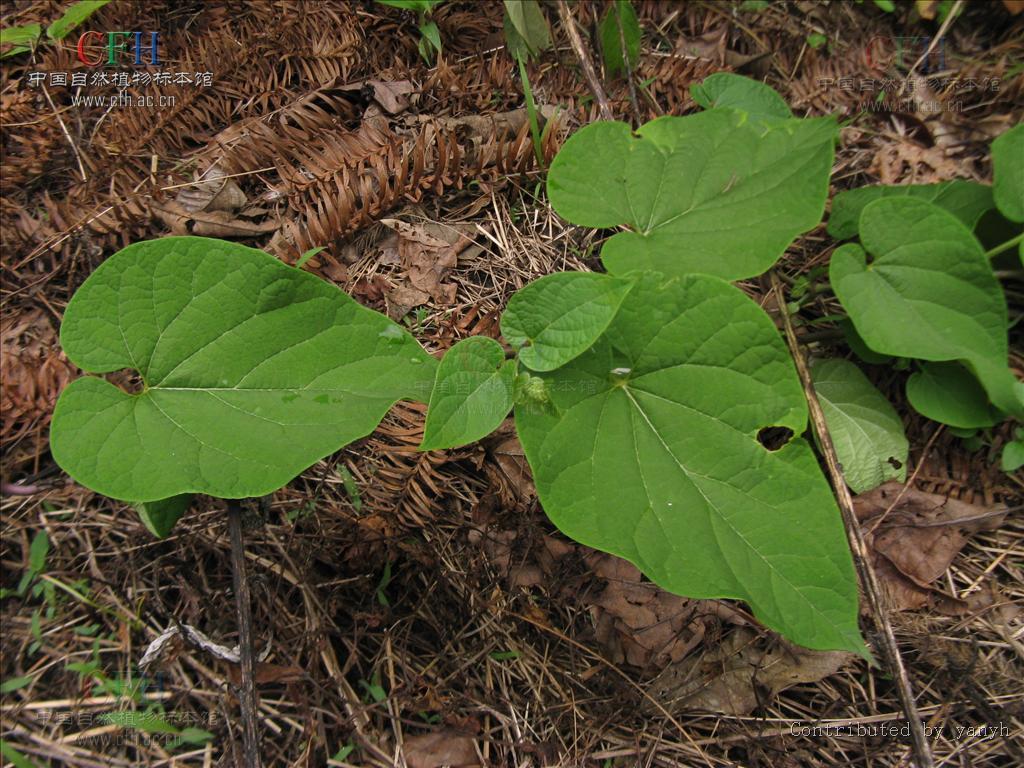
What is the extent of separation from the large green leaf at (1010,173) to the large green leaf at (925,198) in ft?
0.25

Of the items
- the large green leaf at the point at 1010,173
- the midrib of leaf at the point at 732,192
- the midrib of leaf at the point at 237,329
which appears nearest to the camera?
the midrib of leaf at the point at 237,329

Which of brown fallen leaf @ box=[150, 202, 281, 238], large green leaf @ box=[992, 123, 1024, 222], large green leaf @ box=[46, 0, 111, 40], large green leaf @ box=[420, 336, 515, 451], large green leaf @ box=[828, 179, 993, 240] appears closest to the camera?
large green leaf @ box=[420, 336, 515, 451]

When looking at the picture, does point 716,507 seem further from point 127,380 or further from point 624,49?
point 127,380

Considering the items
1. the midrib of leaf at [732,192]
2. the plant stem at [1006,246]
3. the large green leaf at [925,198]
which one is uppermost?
the midrib of leaf at [732,192]

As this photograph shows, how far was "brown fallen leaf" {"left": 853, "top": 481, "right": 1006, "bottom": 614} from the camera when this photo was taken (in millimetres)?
1789

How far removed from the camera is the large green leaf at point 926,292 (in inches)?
64.8

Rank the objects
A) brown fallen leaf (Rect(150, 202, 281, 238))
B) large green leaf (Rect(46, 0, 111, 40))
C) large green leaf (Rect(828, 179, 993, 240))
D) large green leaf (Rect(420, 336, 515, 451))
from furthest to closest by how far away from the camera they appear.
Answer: large green leaf (Rect(46, 0, 111, 40))
brown fallen leaf (Rect(150, 202, 281, 238))
large green leaf (Rect(828, 179, 993, 240))
large green leaf (Rect(420, 336, 515, 451))

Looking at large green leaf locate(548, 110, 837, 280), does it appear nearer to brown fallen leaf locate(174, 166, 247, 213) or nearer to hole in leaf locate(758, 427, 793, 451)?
hole in leaf locate(758, 427, 793, 451)

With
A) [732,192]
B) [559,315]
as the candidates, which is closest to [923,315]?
[732,192]

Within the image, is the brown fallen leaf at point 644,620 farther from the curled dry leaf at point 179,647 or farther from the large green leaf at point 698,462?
the curled dry leaf at point 179,647

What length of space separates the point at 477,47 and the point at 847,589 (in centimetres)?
193

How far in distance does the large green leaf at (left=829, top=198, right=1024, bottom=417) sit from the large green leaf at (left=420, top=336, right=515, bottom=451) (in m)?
0.94

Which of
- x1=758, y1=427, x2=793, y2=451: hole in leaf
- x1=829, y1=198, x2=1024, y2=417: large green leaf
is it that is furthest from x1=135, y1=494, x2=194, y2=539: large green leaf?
x1=829, y1=198, x2=1024, y2=417: large green leaf

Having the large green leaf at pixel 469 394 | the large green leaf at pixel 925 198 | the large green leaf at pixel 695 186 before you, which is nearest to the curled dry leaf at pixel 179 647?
the large green leaf at pixel 469 394
